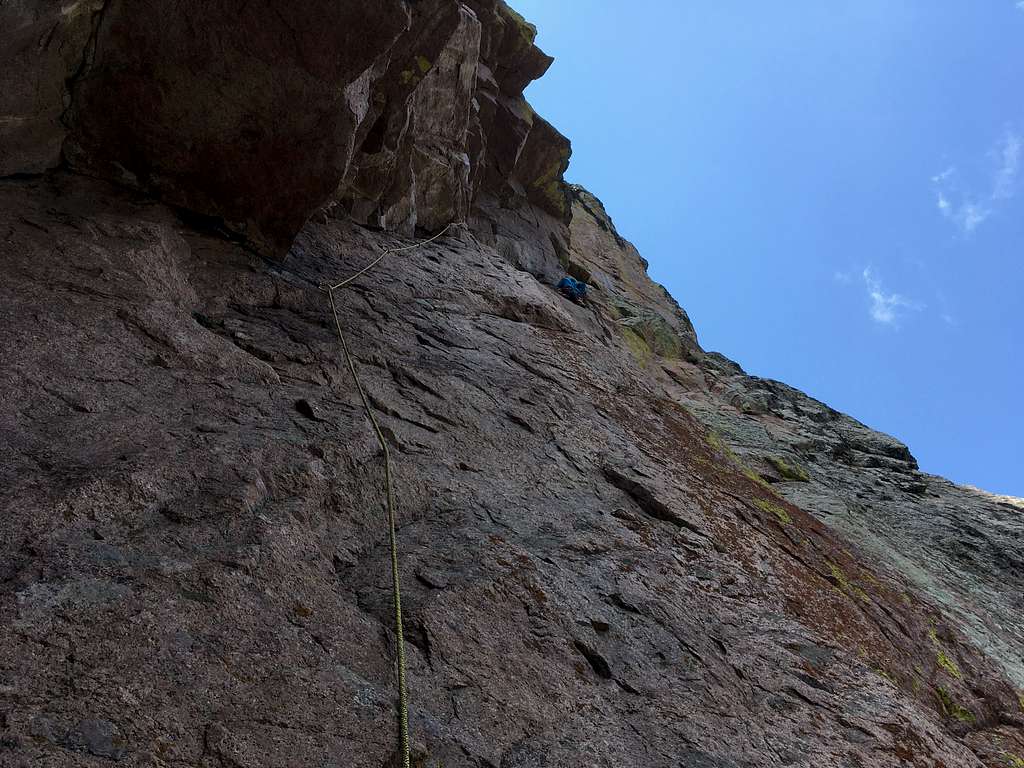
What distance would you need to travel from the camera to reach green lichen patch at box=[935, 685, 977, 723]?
6.89 m

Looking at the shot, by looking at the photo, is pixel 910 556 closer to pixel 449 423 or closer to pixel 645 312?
pixel 449 423

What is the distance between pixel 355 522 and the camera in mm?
5180

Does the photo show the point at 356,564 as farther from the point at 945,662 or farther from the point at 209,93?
the point at 945,662

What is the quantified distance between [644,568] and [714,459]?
16.5 feet

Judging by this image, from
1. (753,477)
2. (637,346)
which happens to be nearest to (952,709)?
(753,477)

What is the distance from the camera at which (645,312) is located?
73.6 feet

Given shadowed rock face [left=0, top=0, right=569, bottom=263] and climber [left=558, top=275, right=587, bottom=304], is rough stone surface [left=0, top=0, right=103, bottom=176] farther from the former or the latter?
climber [left=558, top=275, right=587, bottom=304]

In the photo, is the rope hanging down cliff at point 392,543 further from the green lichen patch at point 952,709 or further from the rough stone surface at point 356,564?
the green lichen patch at point 952,709

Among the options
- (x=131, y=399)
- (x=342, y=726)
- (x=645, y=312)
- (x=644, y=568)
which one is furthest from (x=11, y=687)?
(x=645, y=312)

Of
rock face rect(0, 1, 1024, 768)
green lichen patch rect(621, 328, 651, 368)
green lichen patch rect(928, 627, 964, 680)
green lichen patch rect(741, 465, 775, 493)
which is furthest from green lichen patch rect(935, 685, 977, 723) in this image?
green lichen patch rect(621, 328, 651, 368)

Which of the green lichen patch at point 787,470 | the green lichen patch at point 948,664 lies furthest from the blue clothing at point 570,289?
the green lichen patch at point 948,664

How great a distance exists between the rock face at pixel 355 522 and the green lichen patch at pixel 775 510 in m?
0.07

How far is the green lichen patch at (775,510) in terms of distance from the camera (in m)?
9.37

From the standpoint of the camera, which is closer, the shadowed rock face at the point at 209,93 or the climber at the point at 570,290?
the shadowed rock face at the point at 209,93
